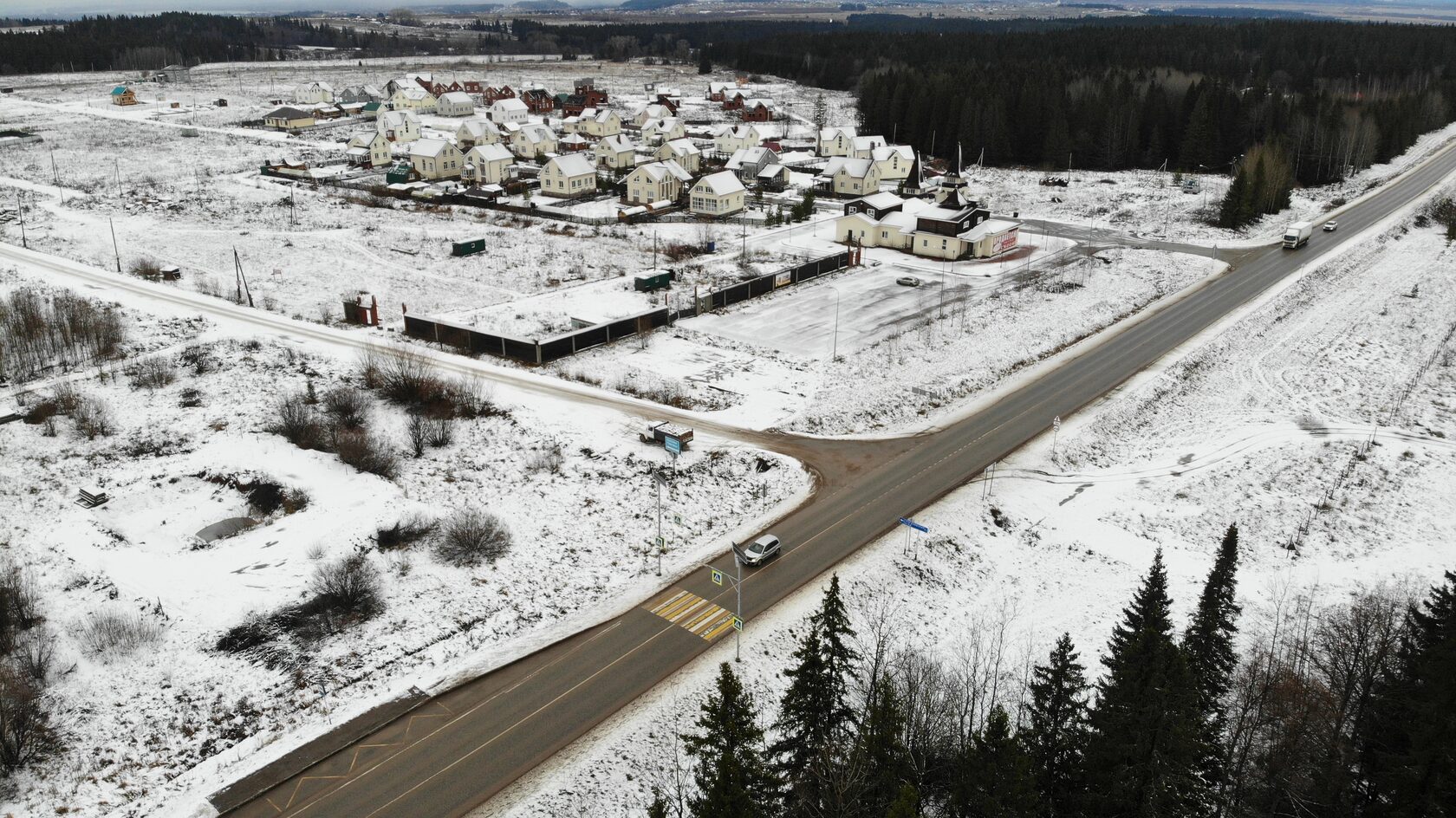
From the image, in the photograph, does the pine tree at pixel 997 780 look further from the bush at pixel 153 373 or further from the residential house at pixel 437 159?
the residential house at pixel 437 159

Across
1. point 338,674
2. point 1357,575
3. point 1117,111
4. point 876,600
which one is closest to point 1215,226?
point 1117,111

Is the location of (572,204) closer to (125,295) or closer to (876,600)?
(125,295)

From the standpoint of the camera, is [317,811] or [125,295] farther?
[125,295]

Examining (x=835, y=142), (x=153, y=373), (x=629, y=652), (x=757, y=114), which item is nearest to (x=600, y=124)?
(x=757, y=114)

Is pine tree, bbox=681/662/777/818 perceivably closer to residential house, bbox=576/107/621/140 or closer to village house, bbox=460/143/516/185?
village house, bbox=460/143/516/185

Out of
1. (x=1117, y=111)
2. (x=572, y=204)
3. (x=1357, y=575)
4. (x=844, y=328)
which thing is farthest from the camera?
(x=1117, y=111)

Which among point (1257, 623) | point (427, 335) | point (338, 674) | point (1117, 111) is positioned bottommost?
point (1257, 623)

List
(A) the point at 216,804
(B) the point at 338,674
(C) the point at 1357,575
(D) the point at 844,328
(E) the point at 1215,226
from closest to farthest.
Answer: (A) the point at 216,804 → (B) the point at 338,674 → (C) the point at 1357,575 → (D) the point at 844,328 → (E) the point at 1215,226
